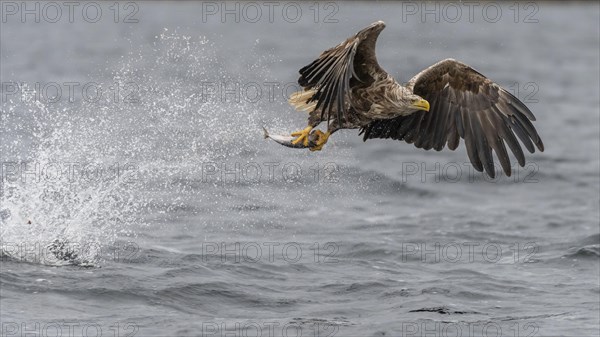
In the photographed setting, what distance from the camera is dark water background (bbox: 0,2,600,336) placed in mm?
11234

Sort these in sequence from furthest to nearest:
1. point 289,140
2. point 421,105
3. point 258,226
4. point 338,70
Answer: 1. point 258,226
2. point 421,105
3. point 289,140
4. point 338,70

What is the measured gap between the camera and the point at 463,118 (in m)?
12.0

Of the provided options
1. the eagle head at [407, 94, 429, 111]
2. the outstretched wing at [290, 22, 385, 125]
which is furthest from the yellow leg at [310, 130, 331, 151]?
the eagle head at [407, 94, 429, 111]

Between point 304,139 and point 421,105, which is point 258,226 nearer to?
point 304,139

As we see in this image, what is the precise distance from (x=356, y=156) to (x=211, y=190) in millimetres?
5662

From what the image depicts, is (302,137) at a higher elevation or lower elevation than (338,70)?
lower

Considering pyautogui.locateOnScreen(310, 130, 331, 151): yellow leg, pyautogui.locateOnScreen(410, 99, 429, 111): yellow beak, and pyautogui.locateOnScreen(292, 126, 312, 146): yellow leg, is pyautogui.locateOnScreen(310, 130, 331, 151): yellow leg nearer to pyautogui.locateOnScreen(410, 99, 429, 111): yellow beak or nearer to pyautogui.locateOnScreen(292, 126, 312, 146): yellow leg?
pyautogui.locateOnScreen(292, 126, 312, 146): yellow leg

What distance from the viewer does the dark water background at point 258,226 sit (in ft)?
36.9

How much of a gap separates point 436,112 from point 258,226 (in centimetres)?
377

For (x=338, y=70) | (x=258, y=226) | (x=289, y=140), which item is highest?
(x=338, y=70)

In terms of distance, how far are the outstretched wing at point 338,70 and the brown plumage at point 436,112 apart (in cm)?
8

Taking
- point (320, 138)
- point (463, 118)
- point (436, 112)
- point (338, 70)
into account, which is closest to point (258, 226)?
point (436, 112)

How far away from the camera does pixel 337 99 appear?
10031 millimetres

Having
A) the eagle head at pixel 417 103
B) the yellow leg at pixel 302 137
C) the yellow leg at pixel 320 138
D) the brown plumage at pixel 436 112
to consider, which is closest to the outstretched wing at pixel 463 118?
the brown plumage at pixel 436 112
